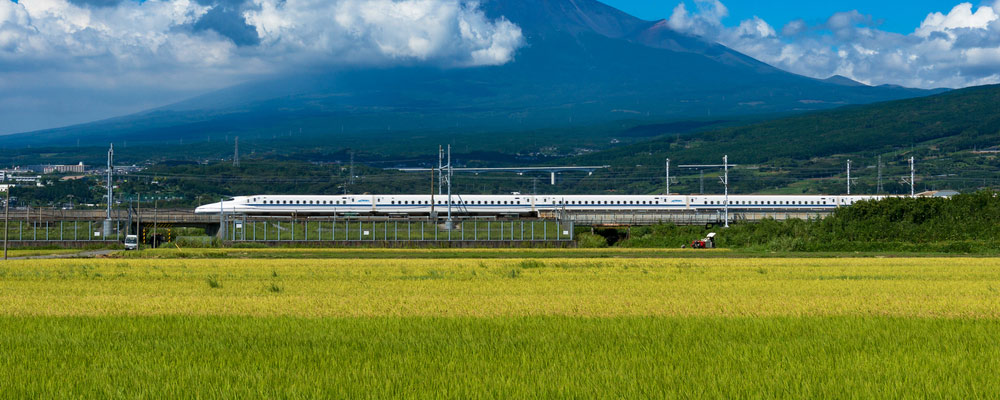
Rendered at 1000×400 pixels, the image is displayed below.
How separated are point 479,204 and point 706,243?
4721 cm

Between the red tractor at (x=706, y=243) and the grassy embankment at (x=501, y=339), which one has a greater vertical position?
the grassy embankment at (x=501, y=339)

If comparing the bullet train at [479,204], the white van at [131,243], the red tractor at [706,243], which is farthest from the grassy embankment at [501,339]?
the bullet train at [479,204]

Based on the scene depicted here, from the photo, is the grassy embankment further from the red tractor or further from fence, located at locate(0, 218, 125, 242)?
fence, located at locate(0, 218, 125, 242)

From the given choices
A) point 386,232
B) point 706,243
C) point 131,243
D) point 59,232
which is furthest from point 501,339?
point 59,232

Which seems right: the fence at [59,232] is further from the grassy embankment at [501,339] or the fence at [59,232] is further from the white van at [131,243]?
the grassy embankment at [501,339]

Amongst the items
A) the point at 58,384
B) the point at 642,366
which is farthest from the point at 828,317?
the point at 58,384

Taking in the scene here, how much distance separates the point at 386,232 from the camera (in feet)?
260

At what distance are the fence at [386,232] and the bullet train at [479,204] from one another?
3216 centimetres

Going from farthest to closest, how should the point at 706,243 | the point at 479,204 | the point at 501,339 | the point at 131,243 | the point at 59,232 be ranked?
the point at 479,204 → the point at 59,232 → the point at 131,243 → the point at 706,243 → the point at 501,339

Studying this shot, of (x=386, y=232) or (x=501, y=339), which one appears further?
(x=386, y=232)

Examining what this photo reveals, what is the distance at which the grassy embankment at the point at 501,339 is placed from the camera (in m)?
12.9

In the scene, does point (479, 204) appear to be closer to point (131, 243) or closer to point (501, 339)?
point (131, 243)

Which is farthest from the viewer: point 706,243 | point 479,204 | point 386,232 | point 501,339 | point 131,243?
point 479,204

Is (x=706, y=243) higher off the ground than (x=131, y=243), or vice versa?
(x=131, y=243)
